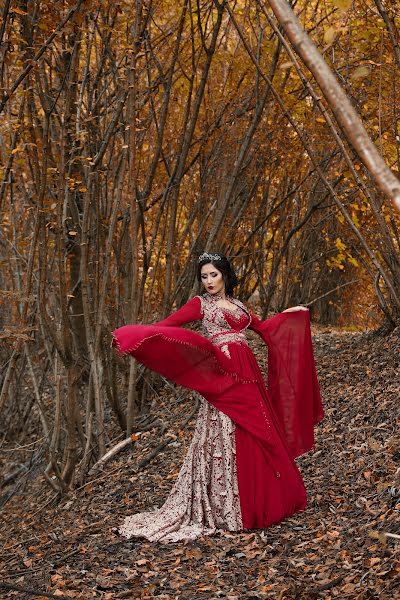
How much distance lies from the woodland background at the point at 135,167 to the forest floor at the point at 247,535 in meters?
0.46

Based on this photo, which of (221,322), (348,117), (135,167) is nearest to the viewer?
(348,117)

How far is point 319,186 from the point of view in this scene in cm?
914

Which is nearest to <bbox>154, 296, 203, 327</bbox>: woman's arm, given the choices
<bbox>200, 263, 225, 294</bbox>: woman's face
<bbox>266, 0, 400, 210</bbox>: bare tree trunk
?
<bbox>200, 263, 225, 294</bbox>: woman's face

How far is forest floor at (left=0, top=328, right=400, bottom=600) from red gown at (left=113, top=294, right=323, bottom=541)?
124 mm

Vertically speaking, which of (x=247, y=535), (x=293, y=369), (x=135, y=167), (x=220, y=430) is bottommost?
(x=247, y=535)

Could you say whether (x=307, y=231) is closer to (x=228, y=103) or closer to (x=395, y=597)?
(x=228, y=103)

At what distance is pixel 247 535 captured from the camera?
13.8 ft

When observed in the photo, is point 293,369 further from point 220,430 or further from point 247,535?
point 247,535

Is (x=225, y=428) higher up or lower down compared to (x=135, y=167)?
lower down

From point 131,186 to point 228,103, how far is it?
1.92m

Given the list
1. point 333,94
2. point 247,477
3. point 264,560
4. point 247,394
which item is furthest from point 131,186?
point 333,94

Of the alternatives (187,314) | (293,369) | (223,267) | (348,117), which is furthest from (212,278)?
(348,117)

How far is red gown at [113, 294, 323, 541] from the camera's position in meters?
4.28

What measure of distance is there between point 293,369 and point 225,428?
23.4 inches
